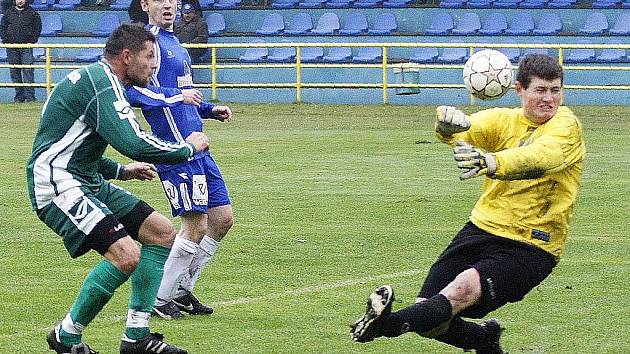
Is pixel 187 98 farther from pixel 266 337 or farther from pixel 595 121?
pixel 595 121

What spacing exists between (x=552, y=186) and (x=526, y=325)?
5.39 ft

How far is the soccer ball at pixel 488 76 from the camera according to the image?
710 centimetres

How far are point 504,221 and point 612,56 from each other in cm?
2186

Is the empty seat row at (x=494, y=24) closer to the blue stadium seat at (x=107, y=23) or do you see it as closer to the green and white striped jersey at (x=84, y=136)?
the blue stadium seat at (x=107, y=23)

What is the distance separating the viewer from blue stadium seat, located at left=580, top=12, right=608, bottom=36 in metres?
27.8

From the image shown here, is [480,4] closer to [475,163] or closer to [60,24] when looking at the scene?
[60,24]

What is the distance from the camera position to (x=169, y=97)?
799 centimetres

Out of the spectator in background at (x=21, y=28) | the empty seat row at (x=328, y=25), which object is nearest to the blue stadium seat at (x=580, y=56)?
the empty seat row at (x=328, y=25)

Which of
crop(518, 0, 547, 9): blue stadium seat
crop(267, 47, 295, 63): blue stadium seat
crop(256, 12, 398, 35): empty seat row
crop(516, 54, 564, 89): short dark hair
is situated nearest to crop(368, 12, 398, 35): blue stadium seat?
crop(256, 12, 398, 35): empty seat row

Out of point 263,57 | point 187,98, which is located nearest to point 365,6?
point 263,57

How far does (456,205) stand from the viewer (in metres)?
13.5

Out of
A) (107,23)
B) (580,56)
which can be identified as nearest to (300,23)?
(107,23)

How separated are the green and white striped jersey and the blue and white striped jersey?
3.58ft

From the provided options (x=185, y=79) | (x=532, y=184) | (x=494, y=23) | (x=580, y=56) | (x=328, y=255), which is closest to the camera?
(x=532, y=184)
